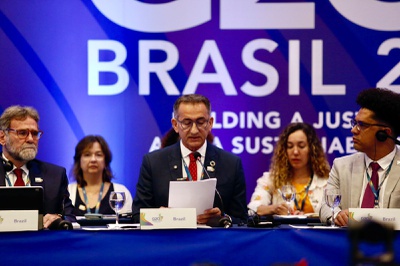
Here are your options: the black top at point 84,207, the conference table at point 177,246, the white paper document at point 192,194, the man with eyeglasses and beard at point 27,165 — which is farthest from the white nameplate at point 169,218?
the black top at point 84,207

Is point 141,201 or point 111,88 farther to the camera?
point 111,88

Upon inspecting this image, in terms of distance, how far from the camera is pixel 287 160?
21.6ft

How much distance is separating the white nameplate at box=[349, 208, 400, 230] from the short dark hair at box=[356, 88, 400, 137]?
3.15 ft

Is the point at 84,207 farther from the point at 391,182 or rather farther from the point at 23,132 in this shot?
the point at 391,182

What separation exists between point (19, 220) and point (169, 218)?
79cm

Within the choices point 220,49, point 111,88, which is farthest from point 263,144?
point 111,88

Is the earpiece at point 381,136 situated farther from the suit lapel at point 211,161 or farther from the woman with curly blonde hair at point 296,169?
the woman with curly blonde hair at point 296,169

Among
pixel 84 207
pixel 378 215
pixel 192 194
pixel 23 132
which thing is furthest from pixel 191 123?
A: pixel 84 207

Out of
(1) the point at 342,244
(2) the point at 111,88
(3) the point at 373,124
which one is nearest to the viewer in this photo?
(1) the point at 342,244

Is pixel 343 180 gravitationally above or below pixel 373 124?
below

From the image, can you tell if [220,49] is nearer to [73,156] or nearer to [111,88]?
[111,88]

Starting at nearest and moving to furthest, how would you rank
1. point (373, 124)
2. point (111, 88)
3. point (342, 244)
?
point (342, 244)
point (373, 124)
point (111, 88)

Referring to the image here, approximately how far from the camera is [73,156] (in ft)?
24.2

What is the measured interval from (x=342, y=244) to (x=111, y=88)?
3938 mm
